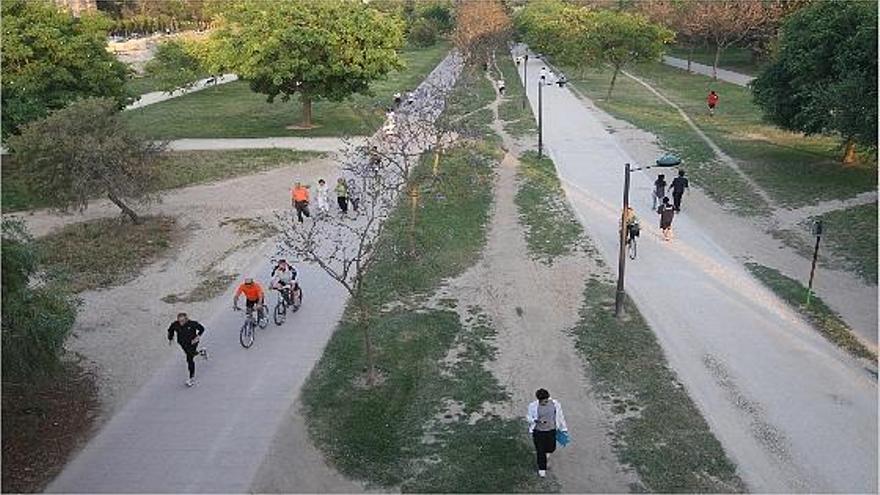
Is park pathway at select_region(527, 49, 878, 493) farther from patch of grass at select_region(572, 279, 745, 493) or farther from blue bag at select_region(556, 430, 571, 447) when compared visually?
blue bag at select_region(556, 430, 571, 447)

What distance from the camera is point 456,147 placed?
94.7 feet

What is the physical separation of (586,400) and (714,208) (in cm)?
1267

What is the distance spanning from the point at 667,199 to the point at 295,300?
9.81 metres

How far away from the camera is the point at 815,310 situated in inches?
623

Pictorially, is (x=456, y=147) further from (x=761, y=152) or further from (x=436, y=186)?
(x=761, y=152)

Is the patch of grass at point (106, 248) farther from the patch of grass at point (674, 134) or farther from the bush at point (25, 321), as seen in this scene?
the patch of grass at point (674, 134)

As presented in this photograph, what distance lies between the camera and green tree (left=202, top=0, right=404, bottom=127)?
1262 inches

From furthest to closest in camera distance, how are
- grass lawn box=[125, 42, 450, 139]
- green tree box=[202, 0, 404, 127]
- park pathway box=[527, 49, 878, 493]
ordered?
grass lawn box=[125, 42, 450, 139] < green tree box=[202, 0, 404, 127] < park pathway box=[527, 49, 878, 493]

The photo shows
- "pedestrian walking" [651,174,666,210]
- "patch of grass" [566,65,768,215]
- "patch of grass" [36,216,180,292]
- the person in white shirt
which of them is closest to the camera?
the person in white shirt

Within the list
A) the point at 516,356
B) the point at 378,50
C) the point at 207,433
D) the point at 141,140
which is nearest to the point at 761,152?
the point at 378,50

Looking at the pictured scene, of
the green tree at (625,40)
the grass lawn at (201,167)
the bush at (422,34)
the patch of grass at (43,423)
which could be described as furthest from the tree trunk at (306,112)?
the bush at (422,34)

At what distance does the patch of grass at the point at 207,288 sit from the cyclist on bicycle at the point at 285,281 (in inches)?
70.5

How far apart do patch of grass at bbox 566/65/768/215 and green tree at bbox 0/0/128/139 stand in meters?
20.2

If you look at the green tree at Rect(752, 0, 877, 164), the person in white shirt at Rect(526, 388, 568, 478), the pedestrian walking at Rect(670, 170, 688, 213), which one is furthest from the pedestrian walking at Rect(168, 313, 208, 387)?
the green tree at Rect(752, 0, 877, 164)
